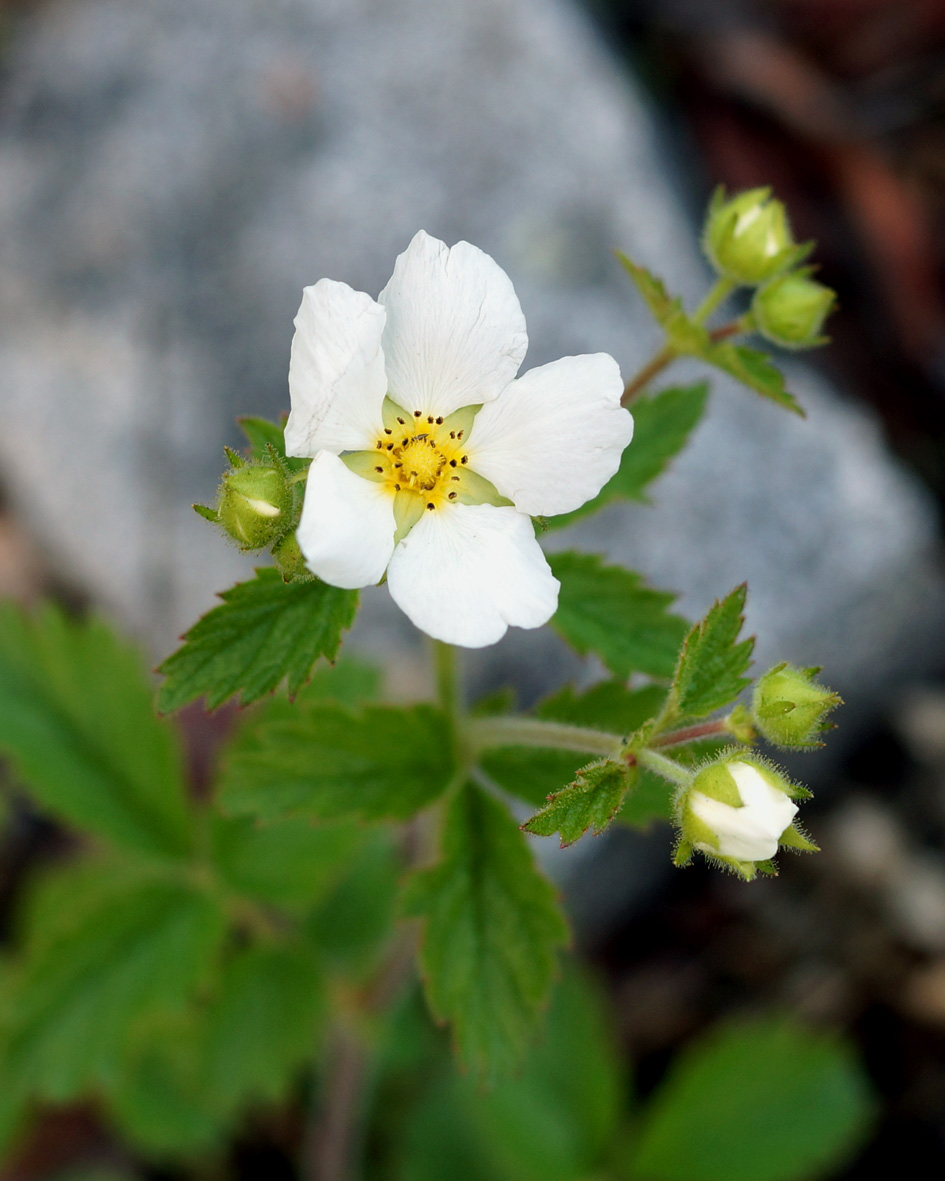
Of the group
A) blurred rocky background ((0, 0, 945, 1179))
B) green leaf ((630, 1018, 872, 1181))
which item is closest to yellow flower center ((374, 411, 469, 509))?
blurred rocky background ((0, 0, 945, 1179))

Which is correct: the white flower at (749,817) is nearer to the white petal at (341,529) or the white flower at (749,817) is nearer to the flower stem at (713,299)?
the white petal at (341,529)

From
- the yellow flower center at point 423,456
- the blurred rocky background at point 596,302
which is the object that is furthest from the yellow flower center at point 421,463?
the blurred rocky background at point 596,302

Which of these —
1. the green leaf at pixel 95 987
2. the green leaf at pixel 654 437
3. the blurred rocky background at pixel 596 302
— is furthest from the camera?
the blurred rocky background at pixel 596 302

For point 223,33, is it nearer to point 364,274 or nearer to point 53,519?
point 364,274

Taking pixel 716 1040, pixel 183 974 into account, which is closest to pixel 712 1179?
pixel 716 1040

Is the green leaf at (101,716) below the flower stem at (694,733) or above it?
above

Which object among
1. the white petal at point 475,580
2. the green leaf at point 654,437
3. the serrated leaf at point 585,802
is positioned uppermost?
the white petal at point 475,580
